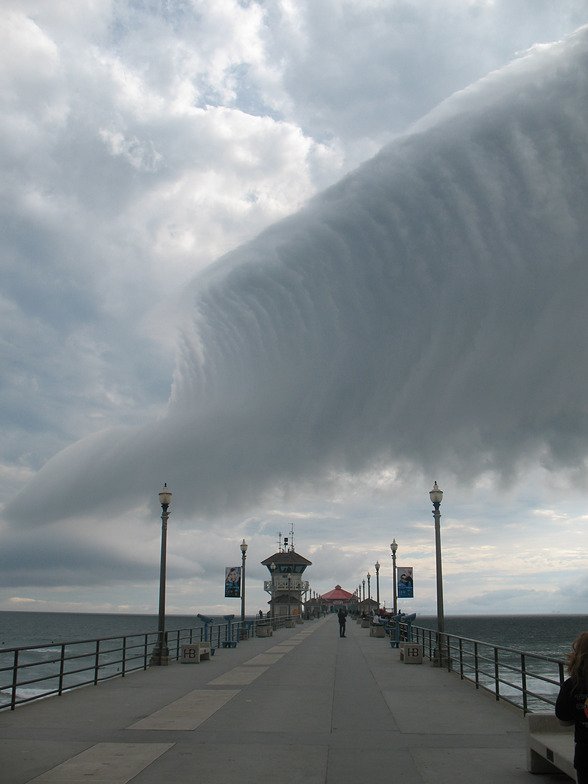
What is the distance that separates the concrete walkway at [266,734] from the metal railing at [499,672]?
53cm

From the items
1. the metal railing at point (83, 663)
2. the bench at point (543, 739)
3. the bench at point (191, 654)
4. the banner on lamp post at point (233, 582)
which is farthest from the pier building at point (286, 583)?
the bench at point (543, 739)

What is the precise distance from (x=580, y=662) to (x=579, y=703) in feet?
1.07

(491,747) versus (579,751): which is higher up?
(579,751)

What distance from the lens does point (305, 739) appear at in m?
9.77

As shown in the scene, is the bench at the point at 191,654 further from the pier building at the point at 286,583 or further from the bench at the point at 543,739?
the pier building at the point at 286,583

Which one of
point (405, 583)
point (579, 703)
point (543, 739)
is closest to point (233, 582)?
point (405, 583)

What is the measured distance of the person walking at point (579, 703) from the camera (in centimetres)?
524

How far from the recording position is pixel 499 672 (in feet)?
155

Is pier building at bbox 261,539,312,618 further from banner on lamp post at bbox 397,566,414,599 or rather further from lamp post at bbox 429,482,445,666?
lamp post at bbox 429,482,445,666

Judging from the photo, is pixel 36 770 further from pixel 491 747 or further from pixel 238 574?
pixel 238 574

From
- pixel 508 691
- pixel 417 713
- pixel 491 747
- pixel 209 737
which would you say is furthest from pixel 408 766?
pixel 508 691

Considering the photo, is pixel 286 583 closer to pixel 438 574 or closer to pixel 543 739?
pixel 438 574

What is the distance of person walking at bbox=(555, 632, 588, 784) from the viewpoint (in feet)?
17.2

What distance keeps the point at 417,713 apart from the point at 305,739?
3166 mm
